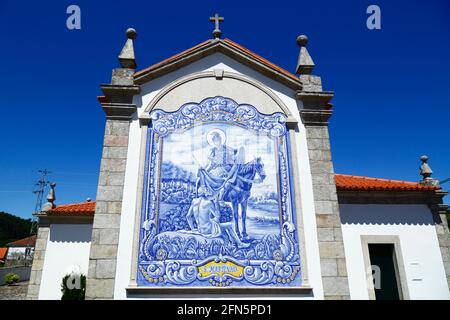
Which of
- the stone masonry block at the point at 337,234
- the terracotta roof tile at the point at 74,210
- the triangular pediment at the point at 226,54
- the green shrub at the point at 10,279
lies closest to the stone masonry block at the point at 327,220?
the stone masonry block at the point at 337,234

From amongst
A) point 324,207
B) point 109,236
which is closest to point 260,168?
point 324,207

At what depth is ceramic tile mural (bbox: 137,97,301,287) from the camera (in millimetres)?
5918

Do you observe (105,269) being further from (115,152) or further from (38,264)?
(38,264)

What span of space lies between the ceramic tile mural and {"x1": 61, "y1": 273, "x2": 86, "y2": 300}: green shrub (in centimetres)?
445

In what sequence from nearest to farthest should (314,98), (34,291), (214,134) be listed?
(214,134) < (314,98) < (34,291)

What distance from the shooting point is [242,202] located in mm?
6383

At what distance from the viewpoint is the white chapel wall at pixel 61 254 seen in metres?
9.22

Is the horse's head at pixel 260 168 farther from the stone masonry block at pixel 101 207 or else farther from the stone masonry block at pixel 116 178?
the stone masonry block at pixel 101 207

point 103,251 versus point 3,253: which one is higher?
point 3,253

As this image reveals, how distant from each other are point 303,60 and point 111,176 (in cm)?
560

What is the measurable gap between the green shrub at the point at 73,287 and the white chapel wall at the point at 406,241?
782 cm

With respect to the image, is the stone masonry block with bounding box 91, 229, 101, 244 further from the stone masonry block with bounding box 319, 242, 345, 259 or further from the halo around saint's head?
the stone masonry block with bounding box 319, 242, 345, 259
